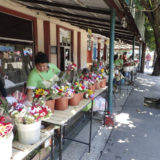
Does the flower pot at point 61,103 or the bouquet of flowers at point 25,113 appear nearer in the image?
the bouquet of flowers at point 25,113

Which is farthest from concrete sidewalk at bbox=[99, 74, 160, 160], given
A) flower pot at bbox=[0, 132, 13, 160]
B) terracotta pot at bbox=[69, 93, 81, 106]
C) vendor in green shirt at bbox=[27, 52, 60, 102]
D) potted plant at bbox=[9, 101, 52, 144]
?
flower pot at bbox=[0, 132, 13, 160]

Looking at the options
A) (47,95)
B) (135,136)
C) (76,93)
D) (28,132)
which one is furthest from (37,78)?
(135,136)

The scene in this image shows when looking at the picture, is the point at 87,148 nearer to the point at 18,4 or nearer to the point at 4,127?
the point at 4,127

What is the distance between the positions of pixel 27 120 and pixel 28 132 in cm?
10

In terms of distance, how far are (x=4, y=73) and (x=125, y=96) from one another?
4.31m

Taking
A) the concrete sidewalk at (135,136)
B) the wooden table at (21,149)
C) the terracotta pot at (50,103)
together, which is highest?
the terracotta pot at (50,103)

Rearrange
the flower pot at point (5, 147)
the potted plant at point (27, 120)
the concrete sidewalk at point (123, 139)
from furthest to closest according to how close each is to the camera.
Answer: the concrete sidewalk at point (123, 139) → the potted plant at point (27, 120) → the flower pot at point (5, 147)

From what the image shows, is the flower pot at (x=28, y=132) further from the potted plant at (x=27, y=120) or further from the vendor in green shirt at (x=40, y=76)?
the vendor in green shirt at (x=40, y=76)

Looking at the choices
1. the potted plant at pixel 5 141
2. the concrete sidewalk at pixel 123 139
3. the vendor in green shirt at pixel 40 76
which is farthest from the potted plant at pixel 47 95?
the concrete sidewalk at pixel 123 139

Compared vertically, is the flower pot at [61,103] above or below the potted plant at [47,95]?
below

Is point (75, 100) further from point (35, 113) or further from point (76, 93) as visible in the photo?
point (35, 113)

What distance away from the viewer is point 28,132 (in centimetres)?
127

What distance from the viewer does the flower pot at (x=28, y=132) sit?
127 cm

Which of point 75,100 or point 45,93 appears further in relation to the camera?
point 75,100
